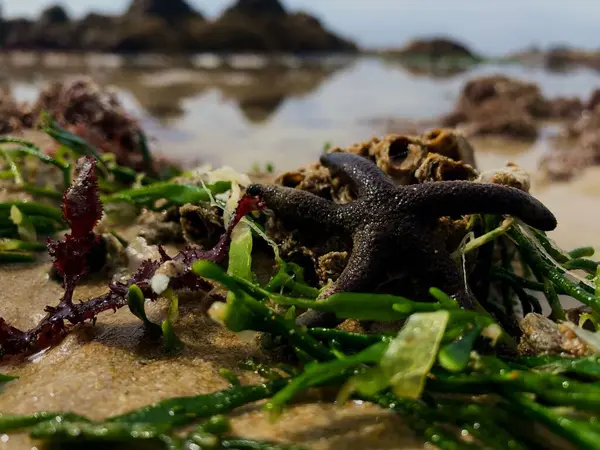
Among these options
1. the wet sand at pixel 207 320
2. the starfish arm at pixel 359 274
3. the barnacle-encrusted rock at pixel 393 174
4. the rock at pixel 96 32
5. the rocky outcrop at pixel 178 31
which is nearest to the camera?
the wet sand at pixel 207 320

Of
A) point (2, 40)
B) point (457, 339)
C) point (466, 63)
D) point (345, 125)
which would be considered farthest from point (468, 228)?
point (2, 40)

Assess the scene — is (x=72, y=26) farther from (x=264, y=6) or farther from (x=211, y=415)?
(x=211, y=415)

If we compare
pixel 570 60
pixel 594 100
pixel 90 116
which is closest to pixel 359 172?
pixel 90 116

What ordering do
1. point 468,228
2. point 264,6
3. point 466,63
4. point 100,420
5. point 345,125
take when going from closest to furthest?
point 100,420 < point 468,228 < point 345,125 < point 466,63 < point 264,6

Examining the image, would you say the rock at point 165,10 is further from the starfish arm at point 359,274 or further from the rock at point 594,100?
the starfish arm at point 359,274

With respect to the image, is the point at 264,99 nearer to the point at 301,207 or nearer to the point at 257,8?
the point at 301,207

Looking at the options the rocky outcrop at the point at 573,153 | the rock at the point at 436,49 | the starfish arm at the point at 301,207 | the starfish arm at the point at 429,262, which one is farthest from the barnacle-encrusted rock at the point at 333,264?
the rock at the point at 436,49
